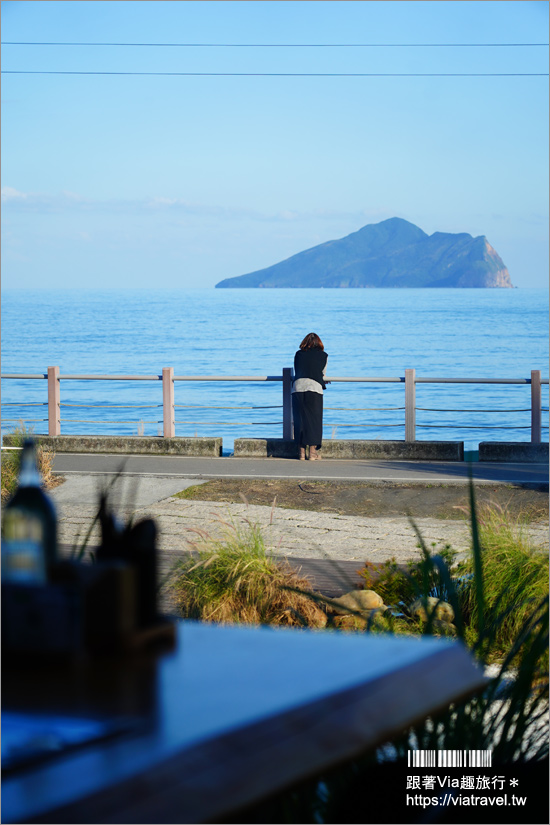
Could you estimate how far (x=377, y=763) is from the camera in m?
2.17

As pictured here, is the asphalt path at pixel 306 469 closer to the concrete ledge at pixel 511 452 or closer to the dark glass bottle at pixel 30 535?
the concrete ledge at pixel 511 452

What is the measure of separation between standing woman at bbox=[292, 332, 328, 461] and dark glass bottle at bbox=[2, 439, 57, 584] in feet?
34.0

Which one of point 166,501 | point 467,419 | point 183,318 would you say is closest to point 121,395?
point 467,419

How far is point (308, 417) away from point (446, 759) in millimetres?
10062

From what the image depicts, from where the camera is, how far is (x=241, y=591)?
15.7ft

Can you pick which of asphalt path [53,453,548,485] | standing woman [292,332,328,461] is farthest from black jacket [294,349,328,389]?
asphalt path [53,453,548,485]

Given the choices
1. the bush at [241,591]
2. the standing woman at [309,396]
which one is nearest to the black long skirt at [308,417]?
the standing woman at [309,396]

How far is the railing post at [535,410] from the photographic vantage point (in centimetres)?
1238

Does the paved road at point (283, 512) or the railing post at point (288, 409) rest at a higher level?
the railing post at point (288, 409)

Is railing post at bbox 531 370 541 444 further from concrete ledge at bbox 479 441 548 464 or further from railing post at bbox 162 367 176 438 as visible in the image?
railing post at bbox 162 367 176 438

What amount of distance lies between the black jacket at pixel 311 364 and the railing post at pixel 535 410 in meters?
3.01

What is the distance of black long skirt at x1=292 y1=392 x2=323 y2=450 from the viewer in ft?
39.5

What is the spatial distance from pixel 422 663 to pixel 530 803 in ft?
2.18

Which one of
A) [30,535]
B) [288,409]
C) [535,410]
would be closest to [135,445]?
[288,409]
